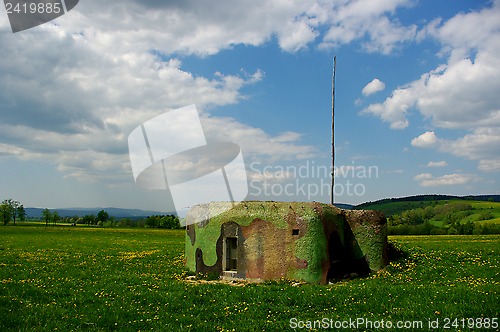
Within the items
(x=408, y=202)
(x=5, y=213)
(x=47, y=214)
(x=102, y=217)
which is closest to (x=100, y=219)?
Result: (x=102, y=217)

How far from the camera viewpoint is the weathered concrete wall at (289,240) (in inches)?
754

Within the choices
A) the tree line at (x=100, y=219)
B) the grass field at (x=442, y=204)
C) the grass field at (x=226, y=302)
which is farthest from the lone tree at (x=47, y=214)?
the grass field at (x=226, y=302)

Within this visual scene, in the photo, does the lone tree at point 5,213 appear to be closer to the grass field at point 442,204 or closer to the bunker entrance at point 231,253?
the grass field at point 442,204

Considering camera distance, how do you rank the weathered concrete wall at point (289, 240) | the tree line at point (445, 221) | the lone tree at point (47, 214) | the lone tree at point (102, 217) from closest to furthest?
the weathered concrete wall at point (289, 240), the tree line at point (445, 221), the lone tree at point (47, 214), the lone tree at point (102, 217)

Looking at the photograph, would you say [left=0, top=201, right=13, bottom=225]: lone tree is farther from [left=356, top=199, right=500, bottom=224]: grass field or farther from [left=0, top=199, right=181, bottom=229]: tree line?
[left=356, top=199, right=500, bottom=224]: grass field

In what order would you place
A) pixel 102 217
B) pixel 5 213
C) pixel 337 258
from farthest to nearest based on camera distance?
pixel 102 217 → pixel 5 213 → pixel 337 258

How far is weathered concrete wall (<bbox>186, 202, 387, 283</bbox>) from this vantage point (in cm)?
1916

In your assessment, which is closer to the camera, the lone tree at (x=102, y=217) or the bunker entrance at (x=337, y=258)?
the bunker entrance at (x=337, y=258)

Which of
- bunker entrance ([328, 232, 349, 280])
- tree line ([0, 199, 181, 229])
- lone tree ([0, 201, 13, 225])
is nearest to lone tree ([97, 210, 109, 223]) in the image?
tree line ([0, 199, 181, 229])

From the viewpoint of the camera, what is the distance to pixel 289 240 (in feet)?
63.5

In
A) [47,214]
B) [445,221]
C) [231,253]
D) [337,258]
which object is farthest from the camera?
[47,214]

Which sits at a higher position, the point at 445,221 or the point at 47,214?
the point at 47,214

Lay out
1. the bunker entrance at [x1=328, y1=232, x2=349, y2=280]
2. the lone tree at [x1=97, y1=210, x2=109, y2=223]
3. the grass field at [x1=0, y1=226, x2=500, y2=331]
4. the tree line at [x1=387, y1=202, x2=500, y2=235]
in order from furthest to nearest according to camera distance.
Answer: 1. the lone tree at [x1=97, y1=210, x2=109, y2=223]
2. the tree line at [x1=387, y1=202, x2=500, y2=235]
3. the bunker entrance at [x1=328, y1=232, x2=349, y2=280]
4. the grass field at [x1=0, y1=226, x2=500, y2=331]

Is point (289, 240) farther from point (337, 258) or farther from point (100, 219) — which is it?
point (100, 219)
